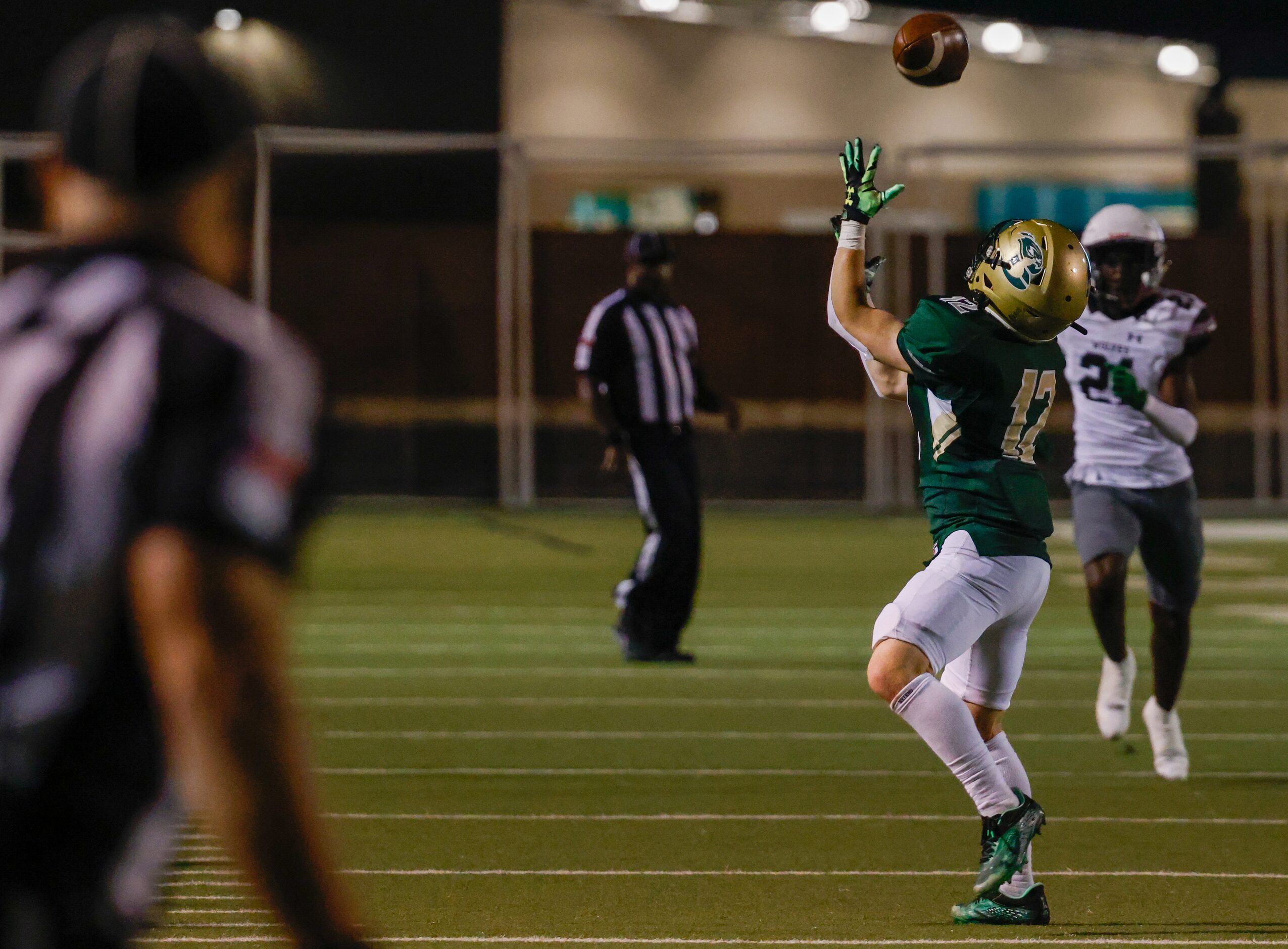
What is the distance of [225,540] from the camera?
1775 millimetres

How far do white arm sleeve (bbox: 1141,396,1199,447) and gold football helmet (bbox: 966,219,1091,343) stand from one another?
1.69 metres

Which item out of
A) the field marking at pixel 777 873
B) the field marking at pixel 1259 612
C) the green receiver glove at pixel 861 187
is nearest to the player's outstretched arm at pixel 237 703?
the green receiver glove at pixel 861 187

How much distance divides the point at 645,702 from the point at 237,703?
6254mm

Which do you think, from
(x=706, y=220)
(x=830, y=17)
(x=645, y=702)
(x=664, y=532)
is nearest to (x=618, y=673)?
(x=664, y=532)

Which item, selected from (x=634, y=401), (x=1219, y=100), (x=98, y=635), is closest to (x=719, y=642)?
(x=634, y=401)

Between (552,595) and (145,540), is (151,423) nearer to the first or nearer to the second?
(145,540)

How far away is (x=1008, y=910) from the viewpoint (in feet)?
14.7

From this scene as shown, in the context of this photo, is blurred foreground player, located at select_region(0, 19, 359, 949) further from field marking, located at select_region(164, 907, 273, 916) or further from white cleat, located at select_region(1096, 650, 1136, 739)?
white cleat, located at select_region(1096, 650, 1136, 739)

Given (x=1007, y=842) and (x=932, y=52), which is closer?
(x=1007, y=842)

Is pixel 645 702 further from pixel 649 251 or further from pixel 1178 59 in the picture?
pixel 1178 59

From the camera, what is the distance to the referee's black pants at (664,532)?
885 cm

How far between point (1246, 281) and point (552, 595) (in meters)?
9.79

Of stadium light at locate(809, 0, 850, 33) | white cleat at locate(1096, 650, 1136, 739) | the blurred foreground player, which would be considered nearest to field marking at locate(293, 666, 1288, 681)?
white cleat at locate(1096, 650, 1136, 739)

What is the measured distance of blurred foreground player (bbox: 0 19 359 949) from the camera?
5.83 ft
